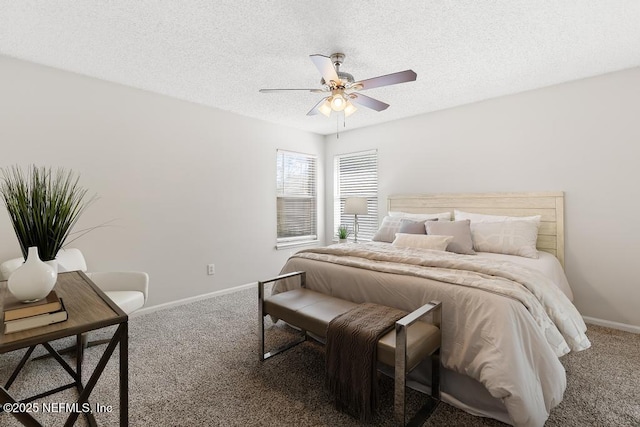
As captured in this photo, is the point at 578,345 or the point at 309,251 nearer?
the point at 578,345

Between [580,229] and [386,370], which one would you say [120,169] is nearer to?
[386,370]

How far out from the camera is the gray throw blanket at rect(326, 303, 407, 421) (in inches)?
64.7

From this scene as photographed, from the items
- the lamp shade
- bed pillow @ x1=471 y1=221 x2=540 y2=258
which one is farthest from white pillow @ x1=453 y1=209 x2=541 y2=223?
the lamp shade

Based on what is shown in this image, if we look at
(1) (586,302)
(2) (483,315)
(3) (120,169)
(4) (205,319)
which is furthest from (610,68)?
(3) (120,169)

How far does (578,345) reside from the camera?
1.94 m

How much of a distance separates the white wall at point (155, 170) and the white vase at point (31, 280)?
1931 millimetres

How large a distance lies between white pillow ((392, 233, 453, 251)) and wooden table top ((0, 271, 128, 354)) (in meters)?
2.63

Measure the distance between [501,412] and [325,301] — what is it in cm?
122

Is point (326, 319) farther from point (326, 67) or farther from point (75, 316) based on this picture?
point (326, 67)

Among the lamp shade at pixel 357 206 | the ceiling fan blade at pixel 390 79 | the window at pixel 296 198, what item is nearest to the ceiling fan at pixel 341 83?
the ceiling fan blade at pixel 390 79

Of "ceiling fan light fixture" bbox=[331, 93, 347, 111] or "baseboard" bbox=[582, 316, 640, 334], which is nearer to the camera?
"ceiling fan light fixture" bbox=[331, 93, 347, 111]

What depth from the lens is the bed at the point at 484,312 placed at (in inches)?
60.8

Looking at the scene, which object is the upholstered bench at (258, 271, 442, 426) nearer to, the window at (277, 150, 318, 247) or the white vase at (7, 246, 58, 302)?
the white vase at (7, 246, 58, 302)

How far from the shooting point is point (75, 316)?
1.25 meters
